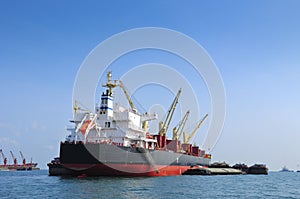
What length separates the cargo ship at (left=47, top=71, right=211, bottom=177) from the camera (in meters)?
39.3

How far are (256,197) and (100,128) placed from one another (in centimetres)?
2194

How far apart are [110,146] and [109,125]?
6858 mm

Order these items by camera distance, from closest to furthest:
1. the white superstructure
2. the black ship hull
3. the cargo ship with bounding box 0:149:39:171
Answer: the black ship hull < the white superstructure < the cargo ship with bounding box 0:149:39:171

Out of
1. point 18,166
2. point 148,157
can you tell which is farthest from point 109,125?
point 18,166

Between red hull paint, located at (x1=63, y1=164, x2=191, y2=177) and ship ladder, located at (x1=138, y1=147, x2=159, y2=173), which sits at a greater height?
ship ladder, located at (x1=138, y1=147, x2=159, y2=173)

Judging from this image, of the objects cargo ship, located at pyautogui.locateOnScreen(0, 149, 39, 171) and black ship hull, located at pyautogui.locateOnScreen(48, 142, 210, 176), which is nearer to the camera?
black ship hull, located at pyautogui.locateOnScreen(48, 142, 210, 176)

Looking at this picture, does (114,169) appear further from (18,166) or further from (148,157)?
(18,166)

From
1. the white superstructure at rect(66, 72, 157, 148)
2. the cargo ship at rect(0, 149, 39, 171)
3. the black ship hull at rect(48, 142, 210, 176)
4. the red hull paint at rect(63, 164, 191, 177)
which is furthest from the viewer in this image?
the cargo ship at rect(0, 149, 39, 171)

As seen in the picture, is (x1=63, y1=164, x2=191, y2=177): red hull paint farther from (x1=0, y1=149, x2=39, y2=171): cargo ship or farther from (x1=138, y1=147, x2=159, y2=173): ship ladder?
(x1=0, y1=149, x2=39, y2=171): cargo ship

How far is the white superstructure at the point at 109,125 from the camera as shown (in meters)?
43.9

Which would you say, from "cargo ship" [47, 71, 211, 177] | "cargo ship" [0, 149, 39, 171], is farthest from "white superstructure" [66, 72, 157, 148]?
"cargo ship" [0, 149, 39, 171]

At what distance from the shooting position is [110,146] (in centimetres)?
3984

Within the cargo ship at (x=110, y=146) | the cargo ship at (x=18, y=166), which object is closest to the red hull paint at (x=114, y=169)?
the cargo ship at (x=110, y=146)

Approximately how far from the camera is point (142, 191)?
97.0ft
